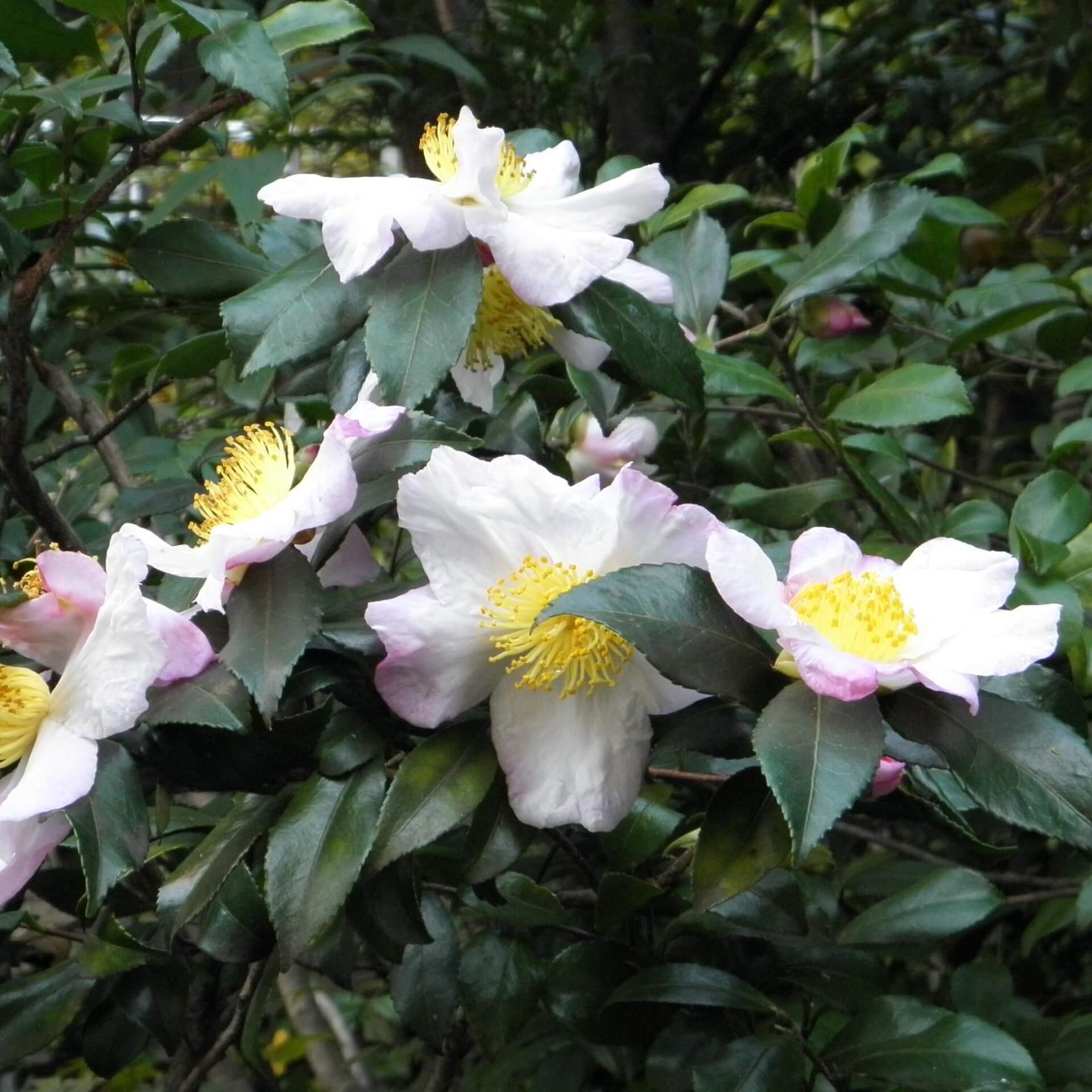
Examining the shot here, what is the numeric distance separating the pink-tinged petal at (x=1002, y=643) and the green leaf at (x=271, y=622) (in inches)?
10.7

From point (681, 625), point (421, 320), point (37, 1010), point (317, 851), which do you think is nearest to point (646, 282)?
point (421, 320)

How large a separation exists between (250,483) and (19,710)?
6.6 inches

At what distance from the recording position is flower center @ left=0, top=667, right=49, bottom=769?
1.68ft

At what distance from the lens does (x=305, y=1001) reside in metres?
1.44

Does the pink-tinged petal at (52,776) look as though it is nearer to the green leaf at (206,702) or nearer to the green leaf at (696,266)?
the green leaf at (206,702)

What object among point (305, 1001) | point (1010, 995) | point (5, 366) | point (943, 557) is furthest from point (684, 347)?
point (305, 1001)

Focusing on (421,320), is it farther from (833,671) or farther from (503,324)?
(833,671)

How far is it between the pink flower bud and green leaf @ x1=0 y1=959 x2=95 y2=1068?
0.53 m

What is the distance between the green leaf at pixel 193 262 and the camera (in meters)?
0.77

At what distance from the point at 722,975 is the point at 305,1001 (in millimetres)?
900

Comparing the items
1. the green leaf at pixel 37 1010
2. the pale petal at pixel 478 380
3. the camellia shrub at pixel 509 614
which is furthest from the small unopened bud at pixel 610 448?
the green leaf at pixel 37 1010

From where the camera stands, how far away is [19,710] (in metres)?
0.51

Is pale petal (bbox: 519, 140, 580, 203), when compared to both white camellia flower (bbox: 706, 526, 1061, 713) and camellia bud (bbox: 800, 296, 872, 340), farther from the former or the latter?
camellia bud (bbox: 800, 296, 872, 340)

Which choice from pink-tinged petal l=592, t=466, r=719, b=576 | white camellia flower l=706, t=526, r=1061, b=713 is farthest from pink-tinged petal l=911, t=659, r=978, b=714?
pink-tinged petal l=592, t=466, r=719, b=576
